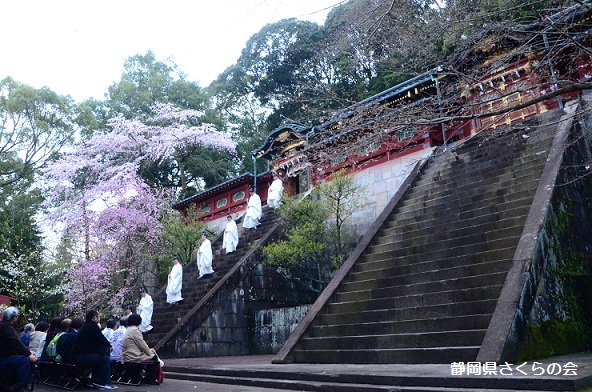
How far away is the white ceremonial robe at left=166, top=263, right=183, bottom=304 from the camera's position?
43.2 feet

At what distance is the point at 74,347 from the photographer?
642 centimetres

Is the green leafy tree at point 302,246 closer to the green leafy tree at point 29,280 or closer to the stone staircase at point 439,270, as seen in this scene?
the stone staircase at point 439,270

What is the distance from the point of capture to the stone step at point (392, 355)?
5.89m

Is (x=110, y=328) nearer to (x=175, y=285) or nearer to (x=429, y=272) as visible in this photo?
(x=175, y=285)

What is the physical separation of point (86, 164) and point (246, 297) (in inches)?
560

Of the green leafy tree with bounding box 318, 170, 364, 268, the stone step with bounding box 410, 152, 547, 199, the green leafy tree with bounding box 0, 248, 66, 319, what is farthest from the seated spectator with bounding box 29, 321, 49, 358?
the green leafy tree with bounding box 0, 248, 66, 319

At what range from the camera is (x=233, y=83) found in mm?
29578

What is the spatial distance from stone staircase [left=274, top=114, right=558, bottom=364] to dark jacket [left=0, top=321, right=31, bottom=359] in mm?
4147

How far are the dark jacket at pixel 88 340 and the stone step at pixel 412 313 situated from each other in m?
3.82

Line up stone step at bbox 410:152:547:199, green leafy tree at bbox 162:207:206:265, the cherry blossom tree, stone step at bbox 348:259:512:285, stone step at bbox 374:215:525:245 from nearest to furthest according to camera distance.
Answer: stone step at bbox 348:259:512:285
stone step at bbox 374:215:525:245
stone step at bbox 410:152:547:199
green leafy tree at bbox 162:207:206:265
the cherry blossom tree

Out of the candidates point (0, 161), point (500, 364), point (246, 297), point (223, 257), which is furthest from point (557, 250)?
point (0, 161)

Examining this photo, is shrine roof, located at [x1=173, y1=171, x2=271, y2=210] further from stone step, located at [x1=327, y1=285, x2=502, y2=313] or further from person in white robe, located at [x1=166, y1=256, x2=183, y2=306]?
stone step, located at [x1=327, y1=285, x2=502, y2=313]

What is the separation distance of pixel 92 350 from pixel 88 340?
158mm

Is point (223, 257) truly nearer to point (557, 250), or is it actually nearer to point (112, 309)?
point (112, 309)
